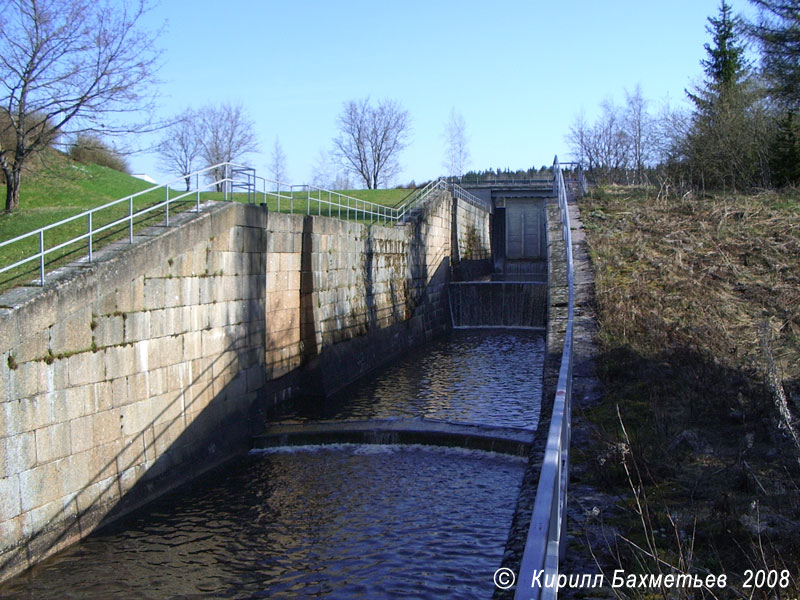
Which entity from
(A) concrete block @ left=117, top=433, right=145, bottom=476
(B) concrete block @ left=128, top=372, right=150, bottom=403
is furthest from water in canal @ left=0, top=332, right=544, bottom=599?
(B) concrete block @ left=128, top=372, right=150, bottom=403

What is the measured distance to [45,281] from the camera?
30.5 ft

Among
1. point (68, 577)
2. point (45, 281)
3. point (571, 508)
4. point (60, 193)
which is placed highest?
point (60, 193)

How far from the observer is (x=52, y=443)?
9.00 m

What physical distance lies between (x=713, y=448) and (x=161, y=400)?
8137 millimetres

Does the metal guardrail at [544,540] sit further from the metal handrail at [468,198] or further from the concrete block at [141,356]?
the metal handrail at [468,198]

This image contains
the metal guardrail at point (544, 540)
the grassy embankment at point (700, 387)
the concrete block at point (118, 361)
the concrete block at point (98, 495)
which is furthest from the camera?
the concrete block at point (118, 361)

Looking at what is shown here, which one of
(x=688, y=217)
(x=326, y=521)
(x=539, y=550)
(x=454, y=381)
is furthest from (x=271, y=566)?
(x=688, y=217)

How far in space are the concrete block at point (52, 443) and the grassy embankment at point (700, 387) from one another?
631 centimetres

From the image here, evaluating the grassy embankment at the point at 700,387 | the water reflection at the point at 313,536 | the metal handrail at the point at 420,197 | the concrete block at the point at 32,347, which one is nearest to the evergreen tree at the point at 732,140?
the grassy embankment at the point at 700,387

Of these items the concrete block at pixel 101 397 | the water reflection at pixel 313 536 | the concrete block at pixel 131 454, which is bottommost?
the water reflection at pixel 313 536

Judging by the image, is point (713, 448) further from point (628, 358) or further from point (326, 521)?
point (326, 521)

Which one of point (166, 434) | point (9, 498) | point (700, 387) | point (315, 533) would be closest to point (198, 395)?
point (166, 434)

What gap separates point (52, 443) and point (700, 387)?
786cm

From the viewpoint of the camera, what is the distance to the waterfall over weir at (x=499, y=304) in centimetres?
3031
